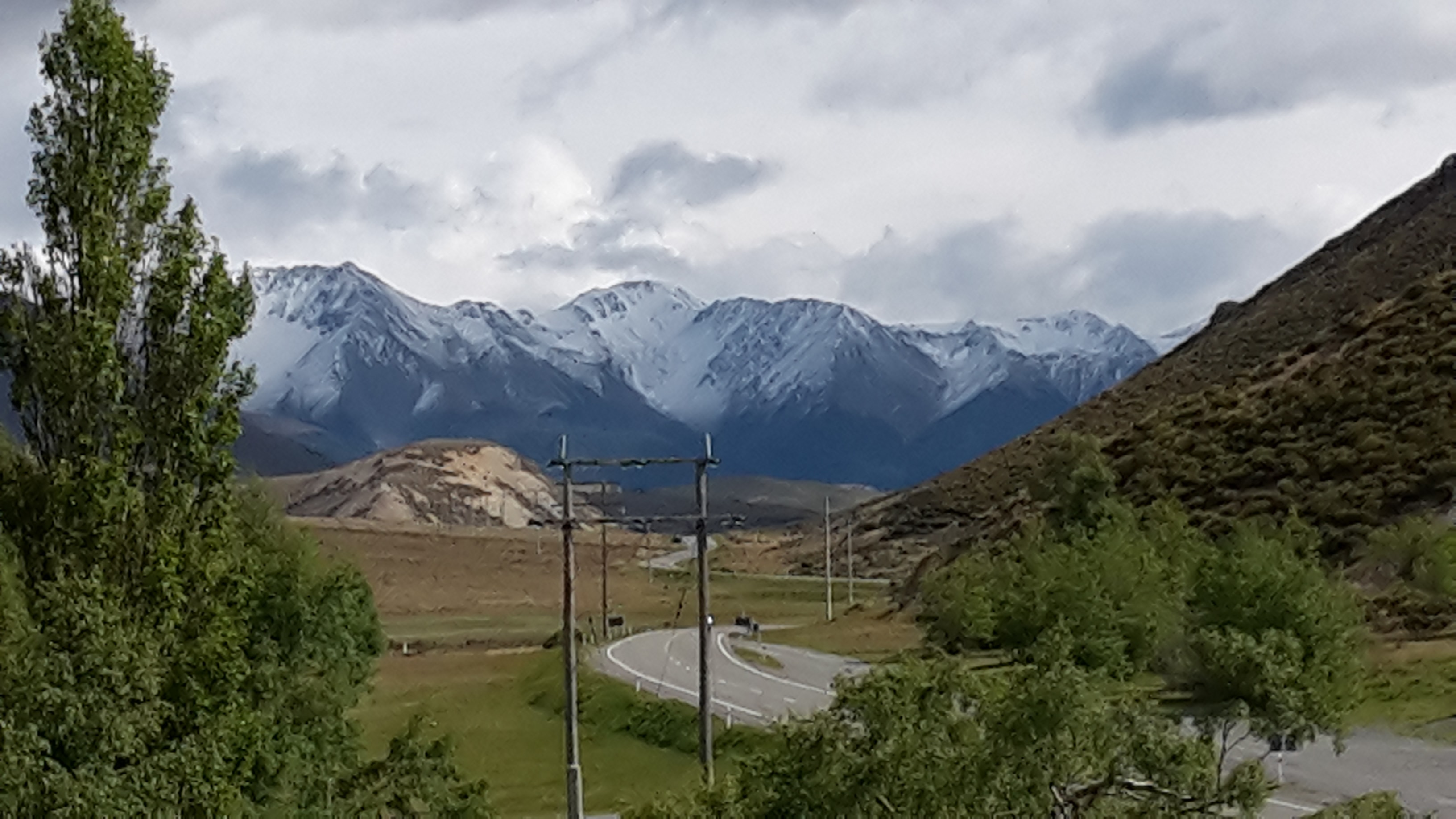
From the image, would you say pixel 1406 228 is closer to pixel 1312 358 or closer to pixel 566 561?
pixel 1312 358

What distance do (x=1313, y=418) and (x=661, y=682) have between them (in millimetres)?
39544

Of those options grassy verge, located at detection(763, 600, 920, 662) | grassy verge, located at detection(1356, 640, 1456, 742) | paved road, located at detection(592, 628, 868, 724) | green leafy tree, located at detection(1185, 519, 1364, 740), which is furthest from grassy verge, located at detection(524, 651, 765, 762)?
grassy verge, located at detection(1356, 640, 1456, 742)

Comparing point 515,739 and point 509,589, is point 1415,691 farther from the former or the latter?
point 509,589

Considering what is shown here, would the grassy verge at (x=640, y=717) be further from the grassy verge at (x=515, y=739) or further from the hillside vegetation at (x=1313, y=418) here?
the hillside vegetation at (x=1313, y=418)

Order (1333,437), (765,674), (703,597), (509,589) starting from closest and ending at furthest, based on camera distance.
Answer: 1. (703,597)
2. (765,674)
3. (1333,437)
4. (509,589)

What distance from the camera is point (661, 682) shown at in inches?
2621

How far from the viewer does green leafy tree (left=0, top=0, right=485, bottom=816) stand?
13.5m

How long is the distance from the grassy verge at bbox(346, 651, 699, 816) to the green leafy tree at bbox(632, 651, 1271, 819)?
54.4 ft

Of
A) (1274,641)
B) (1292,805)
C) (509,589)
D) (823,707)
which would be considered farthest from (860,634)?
(509,589)

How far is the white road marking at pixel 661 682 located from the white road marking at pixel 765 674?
2454 millimetres

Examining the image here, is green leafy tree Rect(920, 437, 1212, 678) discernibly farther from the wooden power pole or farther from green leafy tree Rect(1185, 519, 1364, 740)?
the wooden power pole

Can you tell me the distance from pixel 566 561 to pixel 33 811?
58.5 feet

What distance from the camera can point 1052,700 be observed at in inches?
519

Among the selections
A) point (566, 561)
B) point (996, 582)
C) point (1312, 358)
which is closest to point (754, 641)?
point (996, 582)
